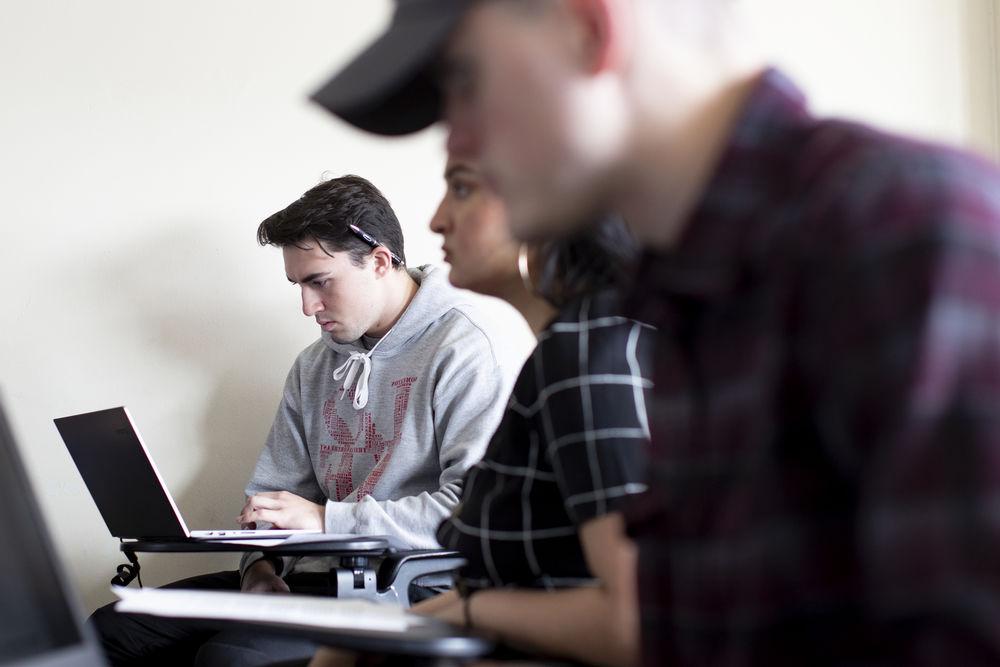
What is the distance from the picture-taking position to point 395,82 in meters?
0.61

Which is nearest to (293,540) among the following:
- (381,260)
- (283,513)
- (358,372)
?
(283,513)

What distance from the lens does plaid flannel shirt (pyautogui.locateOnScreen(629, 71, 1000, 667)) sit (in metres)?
0.45

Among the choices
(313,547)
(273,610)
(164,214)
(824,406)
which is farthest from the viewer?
(164,214)

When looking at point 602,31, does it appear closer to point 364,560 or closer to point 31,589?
point 31,589

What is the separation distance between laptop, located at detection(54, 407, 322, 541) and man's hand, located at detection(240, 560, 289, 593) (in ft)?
0.44

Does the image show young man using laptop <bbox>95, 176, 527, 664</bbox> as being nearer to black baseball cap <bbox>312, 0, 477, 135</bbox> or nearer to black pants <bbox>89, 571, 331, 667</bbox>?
black pants <bbox>89, 571, 331, 667</bbox>

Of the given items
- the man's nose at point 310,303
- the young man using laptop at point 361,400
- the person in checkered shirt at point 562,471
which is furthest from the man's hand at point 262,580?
the person in checkered shirt at point 562,471

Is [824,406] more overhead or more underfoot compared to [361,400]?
more overhead

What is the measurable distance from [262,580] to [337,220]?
0.74m

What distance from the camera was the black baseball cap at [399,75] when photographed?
1.99ft

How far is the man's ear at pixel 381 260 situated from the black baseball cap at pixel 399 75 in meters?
1.43

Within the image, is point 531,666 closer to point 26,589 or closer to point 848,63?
point 26,589

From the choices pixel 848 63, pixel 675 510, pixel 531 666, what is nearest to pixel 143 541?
pixel 531 666

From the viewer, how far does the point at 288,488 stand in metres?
2.18
